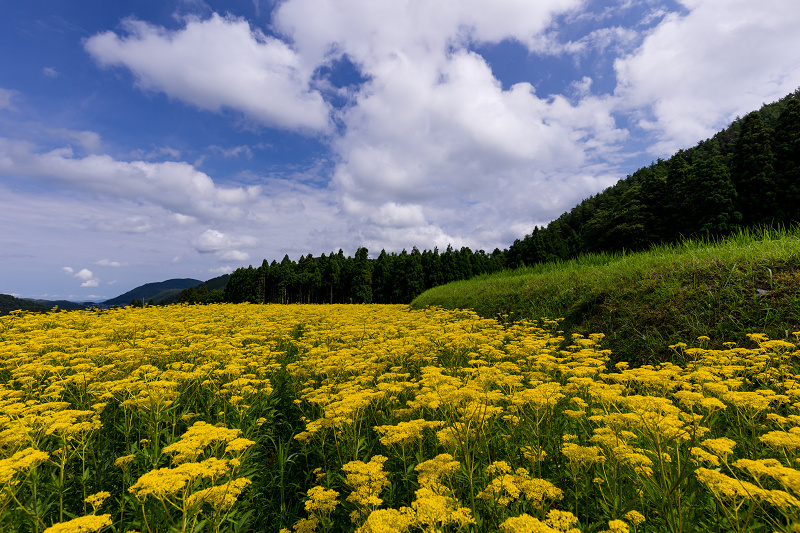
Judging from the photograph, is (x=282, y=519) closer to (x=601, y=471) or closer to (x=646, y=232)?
(x=601, y=471)

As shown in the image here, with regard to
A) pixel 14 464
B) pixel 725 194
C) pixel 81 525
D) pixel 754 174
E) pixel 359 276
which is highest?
pixel 754 174

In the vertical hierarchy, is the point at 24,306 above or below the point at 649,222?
below

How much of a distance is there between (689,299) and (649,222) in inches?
1883

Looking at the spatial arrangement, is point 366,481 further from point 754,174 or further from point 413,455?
point 754,174

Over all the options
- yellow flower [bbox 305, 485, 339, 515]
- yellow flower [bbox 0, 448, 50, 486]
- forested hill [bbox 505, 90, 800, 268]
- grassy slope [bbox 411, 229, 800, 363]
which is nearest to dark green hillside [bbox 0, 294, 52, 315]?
yellow flower [bbox 0, 448, 50, 486]

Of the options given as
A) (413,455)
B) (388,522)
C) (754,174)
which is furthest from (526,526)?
(754,174)

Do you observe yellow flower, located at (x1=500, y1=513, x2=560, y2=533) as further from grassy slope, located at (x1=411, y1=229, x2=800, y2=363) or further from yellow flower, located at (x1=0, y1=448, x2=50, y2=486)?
grassy slope, located at (x1=411, y1=229, x2=800, y2=363)

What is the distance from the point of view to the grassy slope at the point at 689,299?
616 cm

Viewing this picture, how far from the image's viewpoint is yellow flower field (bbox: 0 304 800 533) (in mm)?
2439

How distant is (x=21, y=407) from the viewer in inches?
141

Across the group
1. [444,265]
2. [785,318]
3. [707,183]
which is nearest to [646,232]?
[707,183]

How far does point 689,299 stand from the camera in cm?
712

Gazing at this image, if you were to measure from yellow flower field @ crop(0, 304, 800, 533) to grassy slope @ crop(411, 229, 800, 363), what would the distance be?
79 cm

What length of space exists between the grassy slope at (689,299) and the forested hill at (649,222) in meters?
13.2
